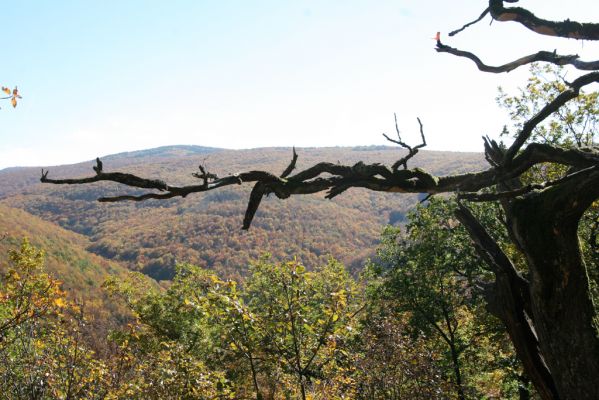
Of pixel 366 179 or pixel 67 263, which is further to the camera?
pixel 67 263

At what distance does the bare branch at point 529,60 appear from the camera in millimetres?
4922

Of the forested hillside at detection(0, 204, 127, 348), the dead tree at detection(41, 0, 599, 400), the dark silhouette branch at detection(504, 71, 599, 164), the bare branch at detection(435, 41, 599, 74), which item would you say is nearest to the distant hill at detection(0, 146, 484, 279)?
the forested hillside at detection(0, 204, 127, 348)

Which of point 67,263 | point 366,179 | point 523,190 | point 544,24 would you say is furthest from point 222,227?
point 523,190

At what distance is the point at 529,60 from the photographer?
500cm

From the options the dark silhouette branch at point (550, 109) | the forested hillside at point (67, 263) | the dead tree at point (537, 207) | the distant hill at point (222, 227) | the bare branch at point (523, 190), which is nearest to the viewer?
the bare branch at point (523, 190)

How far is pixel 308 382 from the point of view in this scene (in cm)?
750

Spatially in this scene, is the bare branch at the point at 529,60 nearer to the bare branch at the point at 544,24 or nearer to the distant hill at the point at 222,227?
the bare branch at the point at 544,24

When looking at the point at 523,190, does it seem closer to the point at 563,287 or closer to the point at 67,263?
the point at 563,287

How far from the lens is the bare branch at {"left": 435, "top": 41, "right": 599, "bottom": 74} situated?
16.1 ft

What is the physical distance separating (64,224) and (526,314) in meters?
191

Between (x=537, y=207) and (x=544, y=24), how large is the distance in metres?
2.08

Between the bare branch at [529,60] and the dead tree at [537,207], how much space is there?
11mm

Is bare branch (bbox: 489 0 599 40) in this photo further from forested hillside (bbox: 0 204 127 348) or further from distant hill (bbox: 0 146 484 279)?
distant hill (bbox: 0 146 484 279)

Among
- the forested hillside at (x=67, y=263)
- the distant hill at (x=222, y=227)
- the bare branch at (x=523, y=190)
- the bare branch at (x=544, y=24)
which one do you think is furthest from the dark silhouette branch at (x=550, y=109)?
the distant hill at (x=222, y=227)
